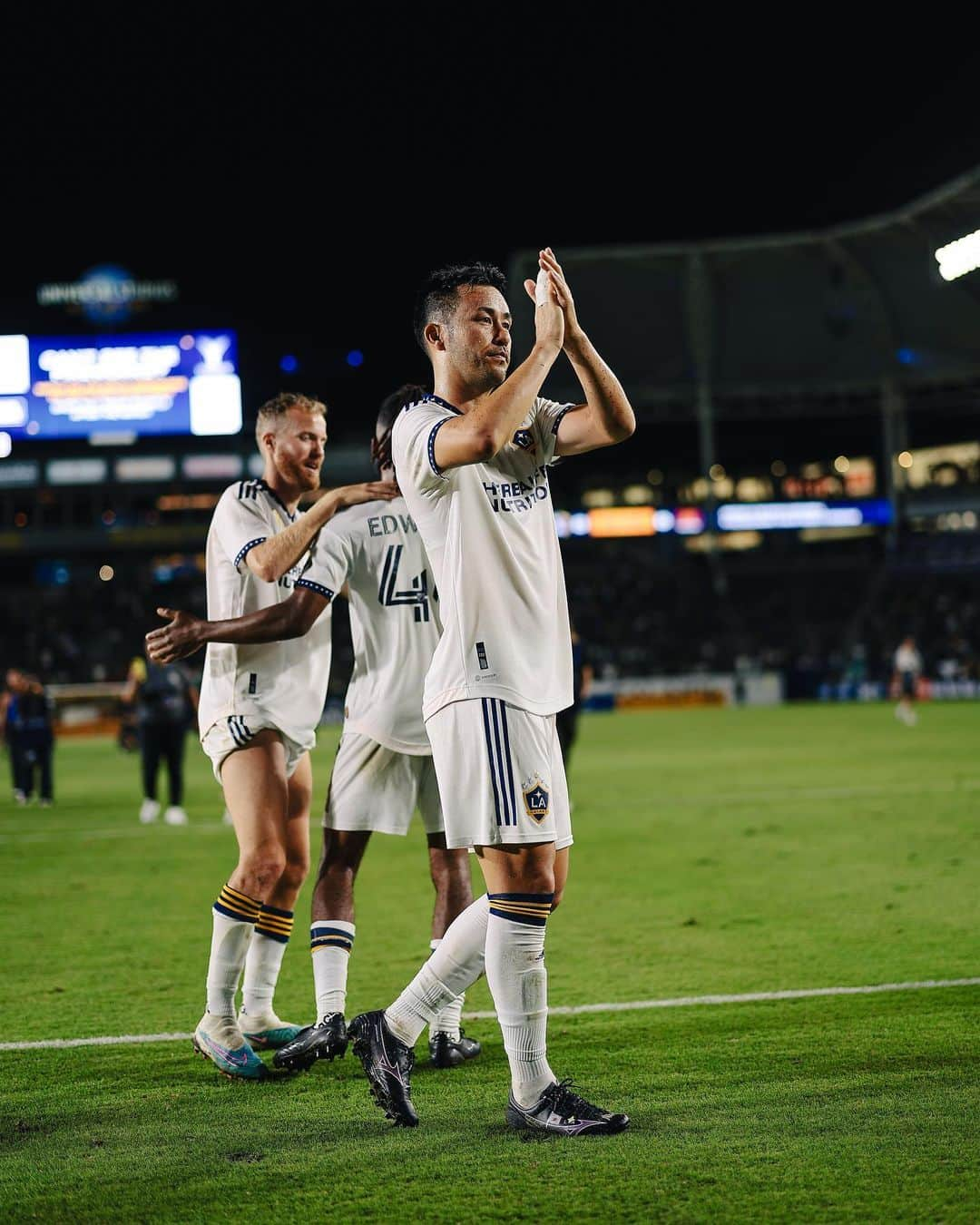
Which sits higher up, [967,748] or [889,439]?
[889,439]

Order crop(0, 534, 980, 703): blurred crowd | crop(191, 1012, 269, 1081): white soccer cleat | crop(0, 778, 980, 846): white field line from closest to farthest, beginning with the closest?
1. crop(191, 1012, 269, 1081): white soccer cleat
2. crop(0, 778, 980, 846): white field line
3. crop(0, 534, 980, 703): blurred crowd

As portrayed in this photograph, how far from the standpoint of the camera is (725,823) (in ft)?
44.9

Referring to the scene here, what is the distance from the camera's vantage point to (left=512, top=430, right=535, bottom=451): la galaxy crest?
14.8 feet

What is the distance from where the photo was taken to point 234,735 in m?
5.55

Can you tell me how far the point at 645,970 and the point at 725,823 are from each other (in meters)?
6.90

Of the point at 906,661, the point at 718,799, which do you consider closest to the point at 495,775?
the point at 718,799

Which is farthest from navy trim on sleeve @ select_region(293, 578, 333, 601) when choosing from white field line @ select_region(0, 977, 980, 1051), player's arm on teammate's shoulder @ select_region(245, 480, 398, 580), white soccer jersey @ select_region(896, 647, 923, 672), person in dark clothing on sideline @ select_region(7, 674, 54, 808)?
white soccer jersey @ select_region(896, 647, 923, 672)

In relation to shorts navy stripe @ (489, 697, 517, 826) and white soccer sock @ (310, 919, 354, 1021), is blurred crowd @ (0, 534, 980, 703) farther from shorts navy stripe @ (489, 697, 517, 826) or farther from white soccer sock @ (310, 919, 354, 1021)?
shorts navy stripe @ (489, 697, 517, 826)

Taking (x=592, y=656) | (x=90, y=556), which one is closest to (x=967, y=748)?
(x=592, y=656)

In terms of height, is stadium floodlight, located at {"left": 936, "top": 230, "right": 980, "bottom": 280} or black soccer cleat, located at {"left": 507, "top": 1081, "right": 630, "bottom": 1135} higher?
stadium floodlight, located at {"left": 936, "top": 230, "right": 980, "bottom": 280}

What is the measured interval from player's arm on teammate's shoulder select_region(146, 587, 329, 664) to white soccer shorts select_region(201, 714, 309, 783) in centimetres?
37

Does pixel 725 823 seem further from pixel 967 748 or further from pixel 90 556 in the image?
pixel 90 556

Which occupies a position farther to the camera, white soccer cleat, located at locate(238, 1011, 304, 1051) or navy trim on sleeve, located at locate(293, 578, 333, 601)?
white soccer cleat, located at locate(238, 1011, 304, 1051)

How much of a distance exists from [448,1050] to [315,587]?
5.91ft
